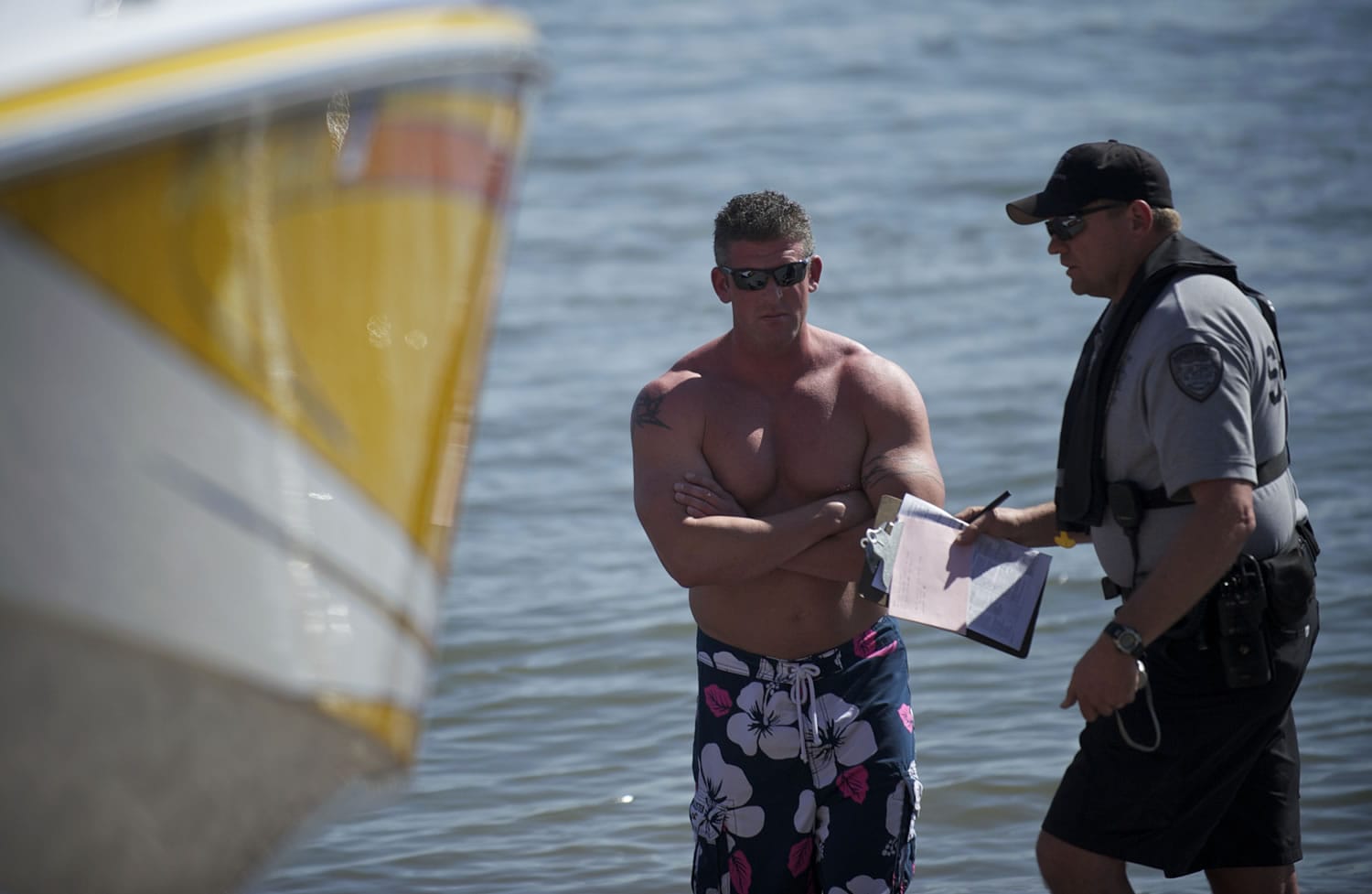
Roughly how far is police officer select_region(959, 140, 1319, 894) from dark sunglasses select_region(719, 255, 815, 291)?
21.1 inches

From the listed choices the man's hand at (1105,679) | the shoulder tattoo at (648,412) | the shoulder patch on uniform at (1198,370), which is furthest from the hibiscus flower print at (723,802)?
the shoulder patch on uniform at (1198,370)

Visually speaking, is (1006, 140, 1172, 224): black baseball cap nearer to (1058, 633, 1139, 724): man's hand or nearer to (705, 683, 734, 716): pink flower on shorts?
(1058, 633, 1139, 724): man's hand

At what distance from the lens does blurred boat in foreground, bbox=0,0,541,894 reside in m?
2.49

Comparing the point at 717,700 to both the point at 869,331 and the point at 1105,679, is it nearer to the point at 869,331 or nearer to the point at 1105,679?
the point at 1105,679

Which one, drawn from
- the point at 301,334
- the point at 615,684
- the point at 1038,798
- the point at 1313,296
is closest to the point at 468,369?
the point at 301,334

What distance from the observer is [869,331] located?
12.1 meters

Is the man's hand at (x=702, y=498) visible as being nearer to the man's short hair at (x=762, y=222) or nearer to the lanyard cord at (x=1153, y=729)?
the man's short hair at (x=762, y=222)

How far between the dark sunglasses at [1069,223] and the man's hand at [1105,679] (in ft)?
2.99

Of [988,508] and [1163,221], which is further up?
[1163,221]

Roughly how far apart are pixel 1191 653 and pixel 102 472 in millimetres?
2353

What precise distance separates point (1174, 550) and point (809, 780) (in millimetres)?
1144

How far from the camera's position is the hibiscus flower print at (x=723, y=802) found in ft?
13.7

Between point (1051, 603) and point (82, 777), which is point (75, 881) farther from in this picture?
point (1051, 603)

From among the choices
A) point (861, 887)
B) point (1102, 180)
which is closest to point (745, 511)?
point (861, 887)
